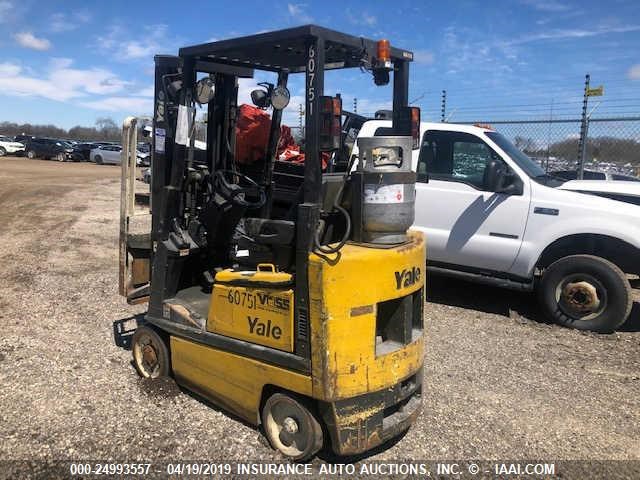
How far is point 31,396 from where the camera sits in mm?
4359

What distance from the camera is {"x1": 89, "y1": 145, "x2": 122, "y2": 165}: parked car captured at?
39.4m

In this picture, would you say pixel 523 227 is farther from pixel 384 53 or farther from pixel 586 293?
pixel 384 53

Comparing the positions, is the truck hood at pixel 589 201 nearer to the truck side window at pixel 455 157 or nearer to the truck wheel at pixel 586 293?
the truck wheel at pixel 586 293

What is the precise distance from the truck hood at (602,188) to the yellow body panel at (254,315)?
14.7 ft

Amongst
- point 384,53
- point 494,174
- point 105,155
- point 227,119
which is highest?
point 105,155

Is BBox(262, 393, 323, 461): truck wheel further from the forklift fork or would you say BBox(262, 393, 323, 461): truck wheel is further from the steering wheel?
the forklift fork

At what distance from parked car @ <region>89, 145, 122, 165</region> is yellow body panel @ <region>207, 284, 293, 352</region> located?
38.1 metres

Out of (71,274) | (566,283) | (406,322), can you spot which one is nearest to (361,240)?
(406,322)

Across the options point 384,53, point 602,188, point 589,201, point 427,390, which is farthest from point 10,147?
point 384,53

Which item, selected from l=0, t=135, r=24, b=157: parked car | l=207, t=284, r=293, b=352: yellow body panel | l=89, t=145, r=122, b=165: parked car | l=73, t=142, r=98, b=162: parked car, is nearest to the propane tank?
l=207, t=284, r=293, b=352: yellow body panel

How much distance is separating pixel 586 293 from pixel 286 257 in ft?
13.7

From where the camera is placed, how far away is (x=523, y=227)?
6.54m

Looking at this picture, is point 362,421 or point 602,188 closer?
point 362,421

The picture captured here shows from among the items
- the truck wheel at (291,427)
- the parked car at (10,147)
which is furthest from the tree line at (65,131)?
the truck wheel at (291,427)
